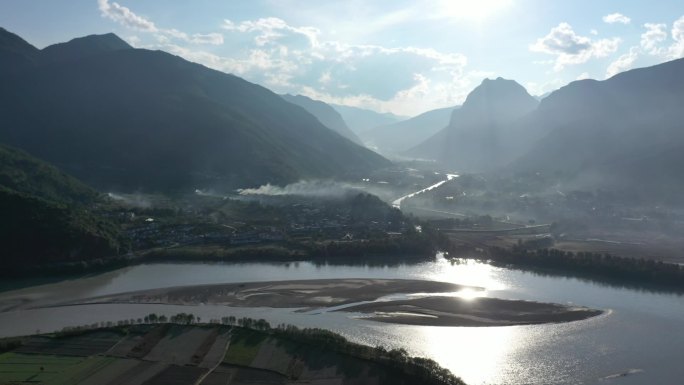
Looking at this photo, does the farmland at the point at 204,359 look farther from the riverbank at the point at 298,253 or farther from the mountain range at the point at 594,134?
the mountain range at the point at 594,134

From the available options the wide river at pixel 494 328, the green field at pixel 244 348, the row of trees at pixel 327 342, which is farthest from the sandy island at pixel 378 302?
the green field at pixel 244 348

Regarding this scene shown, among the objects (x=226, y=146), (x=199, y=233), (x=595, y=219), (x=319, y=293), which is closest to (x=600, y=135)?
(x=595, y=219)

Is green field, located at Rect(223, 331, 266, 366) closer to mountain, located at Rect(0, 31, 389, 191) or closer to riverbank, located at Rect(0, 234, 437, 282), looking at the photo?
riverbank, located at Rect(0, 234, 437, 282)

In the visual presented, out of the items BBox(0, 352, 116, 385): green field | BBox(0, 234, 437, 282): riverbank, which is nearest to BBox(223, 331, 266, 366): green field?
BBox(0, 352, 116, 385): green field

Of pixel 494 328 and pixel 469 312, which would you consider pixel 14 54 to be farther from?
pixel 494 328

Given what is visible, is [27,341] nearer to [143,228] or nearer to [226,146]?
[143,228]

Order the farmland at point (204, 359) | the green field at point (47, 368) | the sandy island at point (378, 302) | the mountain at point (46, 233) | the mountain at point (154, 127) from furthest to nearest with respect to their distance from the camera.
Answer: the mountain at point (154, 127), the mountain at point (46, 233), the sandy island at point (378, 302), the farmland at point (204, 359), the green field at point (47, 368)

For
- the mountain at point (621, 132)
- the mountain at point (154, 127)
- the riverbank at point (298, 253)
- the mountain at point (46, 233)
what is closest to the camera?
the mountain at point (46, 233)
